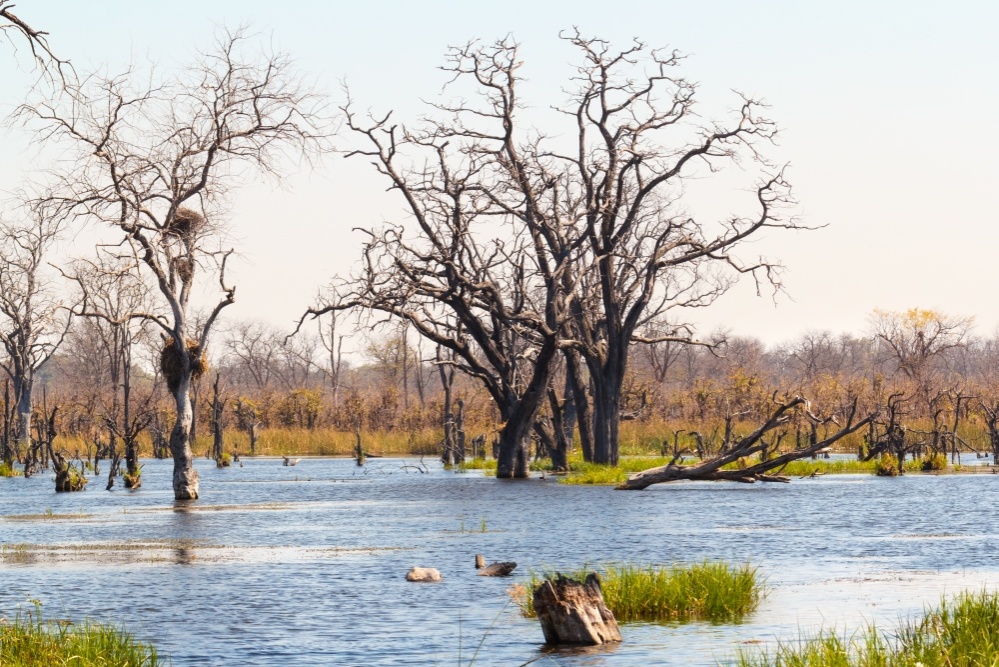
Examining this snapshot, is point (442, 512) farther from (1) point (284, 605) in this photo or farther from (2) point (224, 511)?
(1) point (284, 605)

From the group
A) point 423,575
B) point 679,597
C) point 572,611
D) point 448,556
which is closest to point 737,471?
point 448,556

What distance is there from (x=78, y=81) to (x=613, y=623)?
813cm

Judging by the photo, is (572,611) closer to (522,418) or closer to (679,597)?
(679,597)

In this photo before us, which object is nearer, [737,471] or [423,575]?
[423,575]

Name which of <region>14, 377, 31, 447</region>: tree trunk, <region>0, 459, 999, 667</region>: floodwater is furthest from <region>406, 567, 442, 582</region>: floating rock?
<region>14, 377, 31, 447</region>: tree trunk

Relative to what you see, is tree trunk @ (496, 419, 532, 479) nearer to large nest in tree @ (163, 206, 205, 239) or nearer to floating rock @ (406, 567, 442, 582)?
large nest in tree @ (163, 206, 205, 239)

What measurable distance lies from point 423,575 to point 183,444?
17.7 metres

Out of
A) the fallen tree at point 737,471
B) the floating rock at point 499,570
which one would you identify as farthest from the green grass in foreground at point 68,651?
the fallen tree at point 737,471

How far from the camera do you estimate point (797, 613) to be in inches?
698

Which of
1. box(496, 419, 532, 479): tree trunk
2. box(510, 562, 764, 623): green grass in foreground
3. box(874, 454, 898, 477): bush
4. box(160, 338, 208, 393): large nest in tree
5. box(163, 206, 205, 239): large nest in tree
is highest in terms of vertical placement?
box(163, 206, 205, 239): large nest in tree

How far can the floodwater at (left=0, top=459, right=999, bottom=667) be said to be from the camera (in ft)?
54.2

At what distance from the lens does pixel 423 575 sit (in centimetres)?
2188

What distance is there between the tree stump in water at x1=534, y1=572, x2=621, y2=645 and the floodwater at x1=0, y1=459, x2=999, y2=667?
28 cm

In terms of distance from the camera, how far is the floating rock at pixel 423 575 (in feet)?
71.7
